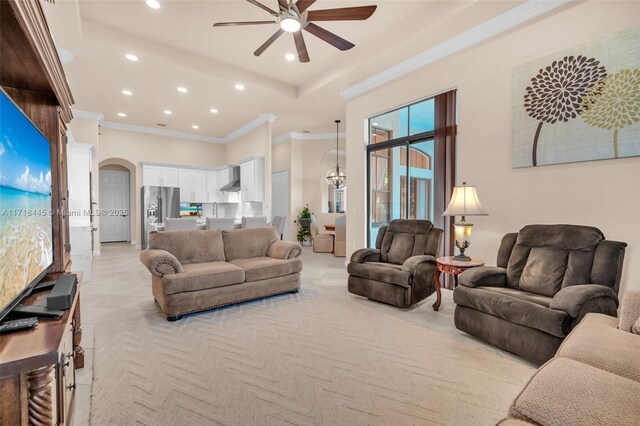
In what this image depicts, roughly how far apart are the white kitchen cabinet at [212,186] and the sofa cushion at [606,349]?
Result: 8.94 m

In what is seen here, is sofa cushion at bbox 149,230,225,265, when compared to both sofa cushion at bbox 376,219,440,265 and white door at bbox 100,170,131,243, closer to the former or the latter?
sofa cushion at bbox 376,219,440,265

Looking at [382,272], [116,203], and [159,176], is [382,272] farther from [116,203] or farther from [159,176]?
[116,203]

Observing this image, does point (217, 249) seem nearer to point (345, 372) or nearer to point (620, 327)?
point (345, 372)

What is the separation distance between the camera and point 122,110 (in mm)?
6820

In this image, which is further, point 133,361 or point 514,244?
point 514,244

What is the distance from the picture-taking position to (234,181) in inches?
325

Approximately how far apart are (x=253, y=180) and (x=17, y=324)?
21.4ft

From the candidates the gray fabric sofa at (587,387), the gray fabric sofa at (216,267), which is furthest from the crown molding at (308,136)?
the gray fabric sofa at (587,387)

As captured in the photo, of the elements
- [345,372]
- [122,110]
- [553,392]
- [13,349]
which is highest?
[122,110]

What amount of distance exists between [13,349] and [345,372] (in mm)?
1763

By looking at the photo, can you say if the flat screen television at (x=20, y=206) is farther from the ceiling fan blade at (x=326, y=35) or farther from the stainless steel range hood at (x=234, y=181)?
the stainless steel range hood at (x=234, y=181)

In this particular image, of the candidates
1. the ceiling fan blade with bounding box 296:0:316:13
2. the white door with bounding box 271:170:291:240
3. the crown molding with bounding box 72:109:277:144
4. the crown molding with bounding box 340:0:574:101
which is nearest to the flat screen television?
the ceiling fan blade with bounding box 296:0:316:13

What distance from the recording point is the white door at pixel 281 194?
875 centimetres

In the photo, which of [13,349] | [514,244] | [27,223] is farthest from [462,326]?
[27,223]
